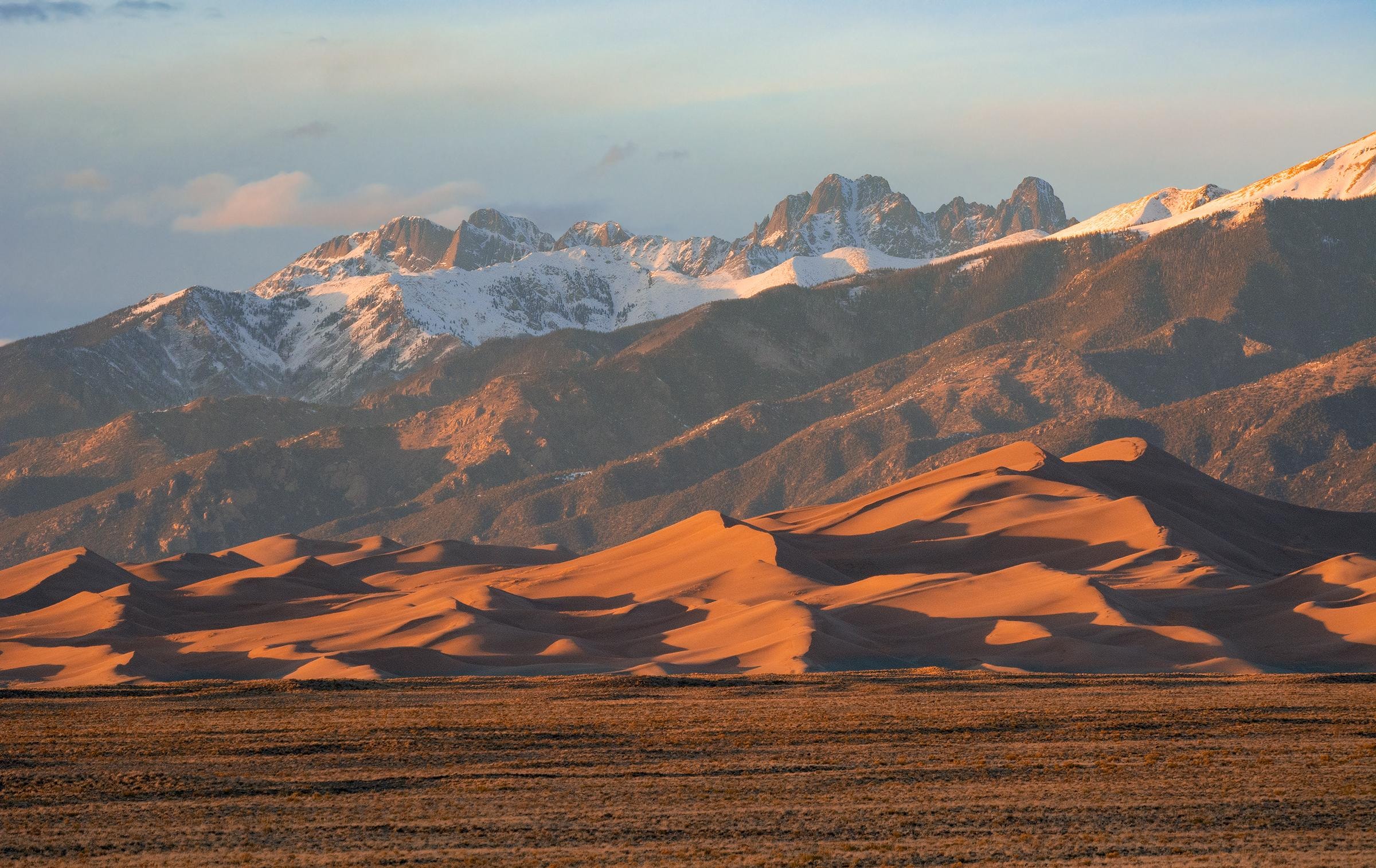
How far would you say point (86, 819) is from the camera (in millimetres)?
31953

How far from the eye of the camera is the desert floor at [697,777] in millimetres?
29109

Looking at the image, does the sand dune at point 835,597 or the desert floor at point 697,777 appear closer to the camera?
the desert floor at point 697,777

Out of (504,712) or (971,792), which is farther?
(504,712)

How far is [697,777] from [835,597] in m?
65.3

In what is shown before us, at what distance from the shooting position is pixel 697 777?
37.2m

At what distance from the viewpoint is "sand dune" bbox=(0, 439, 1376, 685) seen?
80.5 meters

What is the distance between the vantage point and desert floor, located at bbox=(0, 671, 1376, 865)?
95.5 ft

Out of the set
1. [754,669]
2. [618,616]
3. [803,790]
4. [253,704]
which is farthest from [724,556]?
[803,790]

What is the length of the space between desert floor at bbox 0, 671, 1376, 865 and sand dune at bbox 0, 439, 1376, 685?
23.4 m

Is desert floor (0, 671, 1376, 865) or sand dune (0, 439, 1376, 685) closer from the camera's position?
desert floor (0, 671, 1376, 865)

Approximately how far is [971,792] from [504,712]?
Answer: 1971cm

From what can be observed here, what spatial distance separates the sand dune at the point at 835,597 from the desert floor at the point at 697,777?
23373 millimetres

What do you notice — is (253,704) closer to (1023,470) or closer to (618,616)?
(618,616)

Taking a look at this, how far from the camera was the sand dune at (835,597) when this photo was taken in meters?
80.5
